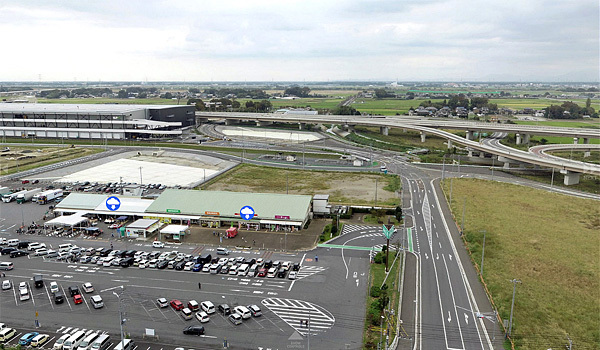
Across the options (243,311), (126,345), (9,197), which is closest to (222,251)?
(243,311)

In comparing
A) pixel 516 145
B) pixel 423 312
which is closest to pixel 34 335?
pixel 423 312

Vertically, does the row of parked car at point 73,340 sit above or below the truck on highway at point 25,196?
below

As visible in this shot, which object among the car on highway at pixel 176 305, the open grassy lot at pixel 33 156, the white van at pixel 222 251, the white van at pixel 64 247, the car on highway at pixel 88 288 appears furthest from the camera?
the open grassy lot at pixel 33 156

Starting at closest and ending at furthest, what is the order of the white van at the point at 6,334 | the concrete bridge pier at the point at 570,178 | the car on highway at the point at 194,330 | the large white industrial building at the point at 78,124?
the white van at the point at 6,334
the car on highway at the point at 194,330
the concrete bridge pier at the point at 570,178
the large white industrial building at the point at 78,124

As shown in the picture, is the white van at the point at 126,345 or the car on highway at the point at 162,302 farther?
the car on highway at the point at 162,302

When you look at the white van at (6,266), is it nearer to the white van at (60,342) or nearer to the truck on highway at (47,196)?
the white van at (60,342)

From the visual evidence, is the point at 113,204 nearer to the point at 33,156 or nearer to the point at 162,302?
the point at 162,302

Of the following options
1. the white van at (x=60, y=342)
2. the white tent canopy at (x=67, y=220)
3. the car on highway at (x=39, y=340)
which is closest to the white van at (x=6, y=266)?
the white tent canopy at (x=67, y=220)
